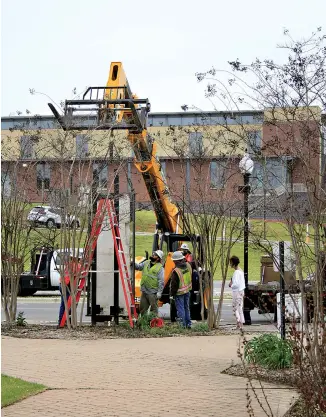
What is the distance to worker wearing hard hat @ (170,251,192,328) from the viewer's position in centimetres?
1827

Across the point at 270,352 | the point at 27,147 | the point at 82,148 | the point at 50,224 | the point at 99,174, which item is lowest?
the point at 270,352

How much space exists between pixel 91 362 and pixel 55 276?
60.7 ft

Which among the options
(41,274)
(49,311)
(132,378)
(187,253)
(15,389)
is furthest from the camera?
(41,274)

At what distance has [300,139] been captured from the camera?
10.6m

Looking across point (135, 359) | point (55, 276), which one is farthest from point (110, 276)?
point (55, 276)

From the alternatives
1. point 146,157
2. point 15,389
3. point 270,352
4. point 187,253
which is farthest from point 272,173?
point 187,253

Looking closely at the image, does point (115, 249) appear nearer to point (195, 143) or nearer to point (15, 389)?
point (195, 143)

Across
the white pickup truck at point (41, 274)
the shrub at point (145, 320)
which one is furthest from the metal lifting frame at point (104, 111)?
the white pickup truck at point (41, 274)

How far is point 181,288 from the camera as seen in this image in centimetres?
1834

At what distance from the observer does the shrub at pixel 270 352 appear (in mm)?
11734

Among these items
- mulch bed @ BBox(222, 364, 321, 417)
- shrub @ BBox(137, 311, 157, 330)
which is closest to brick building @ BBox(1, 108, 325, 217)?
mulch bed @ BBox(222, 364, 321, 417)

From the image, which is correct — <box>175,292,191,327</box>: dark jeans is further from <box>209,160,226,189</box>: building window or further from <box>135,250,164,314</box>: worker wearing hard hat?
<box>209,160,226,189</box>: building window

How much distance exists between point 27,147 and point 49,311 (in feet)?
22.3

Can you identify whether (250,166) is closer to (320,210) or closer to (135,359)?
(135,359)
